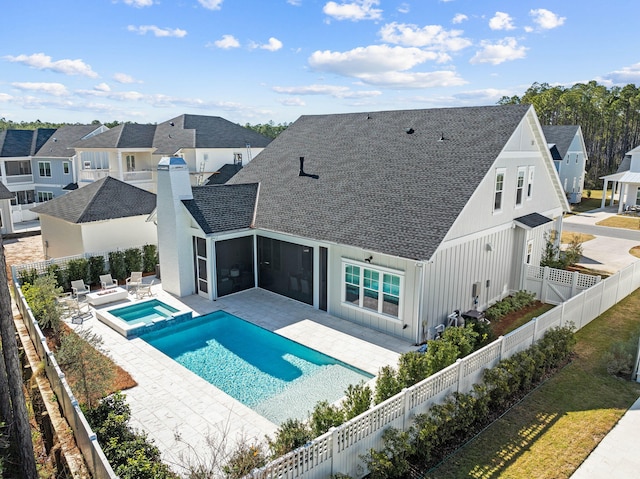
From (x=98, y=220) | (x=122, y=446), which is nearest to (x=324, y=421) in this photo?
(x=122, y=446)

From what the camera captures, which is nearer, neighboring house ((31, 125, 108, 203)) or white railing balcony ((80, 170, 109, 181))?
white railing balcony ((80, 170, 109, 181))

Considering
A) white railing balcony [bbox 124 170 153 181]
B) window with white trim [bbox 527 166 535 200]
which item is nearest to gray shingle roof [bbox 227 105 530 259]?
window with white trim [bbox 527 166 535 200]

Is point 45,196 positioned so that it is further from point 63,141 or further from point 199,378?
point 199,378

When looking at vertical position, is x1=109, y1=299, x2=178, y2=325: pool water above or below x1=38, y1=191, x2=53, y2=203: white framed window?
below

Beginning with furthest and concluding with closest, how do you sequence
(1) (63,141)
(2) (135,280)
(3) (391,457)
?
(1) (63,141)
(2) (135,280)
(3) (391,457)

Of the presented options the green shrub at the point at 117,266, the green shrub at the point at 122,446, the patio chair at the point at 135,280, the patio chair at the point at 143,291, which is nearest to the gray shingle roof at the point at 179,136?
the green shrub at the point at 117,266

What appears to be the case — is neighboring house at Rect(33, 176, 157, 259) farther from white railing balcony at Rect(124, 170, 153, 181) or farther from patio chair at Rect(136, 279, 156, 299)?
white railing balcony at Rect(124, 170, 153, 181)
